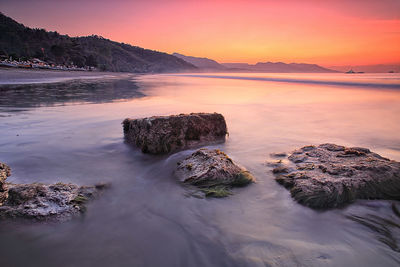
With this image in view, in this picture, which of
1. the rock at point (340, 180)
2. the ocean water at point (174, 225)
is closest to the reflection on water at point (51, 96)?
the ocean water at point (174, 225)

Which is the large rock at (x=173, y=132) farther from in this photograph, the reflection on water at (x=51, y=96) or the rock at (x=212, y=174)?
the reflection on water at (x=51, y=96)

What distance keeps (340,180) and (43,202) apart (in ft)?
9.30

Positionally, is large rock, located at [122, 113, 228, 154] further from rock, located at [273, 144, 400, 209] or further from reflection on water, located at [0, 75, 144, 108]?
reflection on water, located at [0, 75, 144, 108]

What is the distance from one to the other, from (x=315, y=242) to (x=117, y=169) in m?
2.45

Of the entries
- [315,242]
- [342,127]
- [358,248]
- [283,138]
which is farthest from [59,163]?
[342,127]

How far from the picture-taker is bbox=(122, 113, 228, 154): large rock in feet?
11.9

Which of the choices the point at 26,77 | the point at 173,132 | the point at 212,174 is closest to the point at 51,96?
the point at 173,132

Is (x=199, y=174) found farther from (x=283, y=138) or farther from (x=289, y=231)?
(x=283, y=138)

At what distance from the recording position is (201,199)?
2.36m

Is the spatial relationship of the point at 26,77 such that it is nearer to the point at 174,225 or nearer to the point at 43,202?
the point at 43,202

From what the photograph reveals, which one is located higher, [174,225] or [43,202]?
[43,202]

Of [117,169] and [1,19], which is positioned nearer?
[117,169]

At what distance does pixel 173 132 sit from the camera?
146 inches

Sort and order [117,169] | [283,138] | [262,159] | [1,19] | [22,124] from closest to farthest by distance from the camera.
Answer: [117,169], [262,159], [283,138], [22,124], [1,19]
